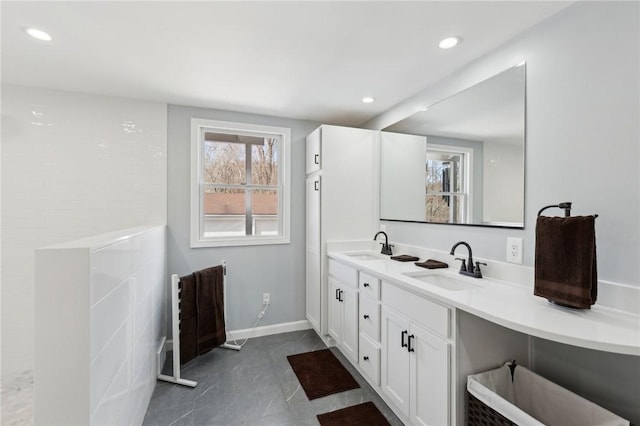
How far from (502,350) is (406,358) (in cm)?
53

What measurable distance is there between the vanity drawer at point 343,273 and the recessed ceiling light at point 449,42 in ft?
5.64

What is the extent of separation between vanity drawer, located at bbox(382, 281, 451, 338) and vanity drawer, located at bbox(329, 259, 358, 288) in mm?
432

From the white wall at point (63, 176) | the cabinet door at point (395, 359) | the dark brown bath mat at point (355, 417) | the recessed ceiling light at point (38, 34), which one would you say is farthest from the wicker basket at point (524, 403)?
the recessed ceiling light at point (38, 34)

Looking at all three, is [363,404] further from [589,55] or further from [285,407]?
[589,55]

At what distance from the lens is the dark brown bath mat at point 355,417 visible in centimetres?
188

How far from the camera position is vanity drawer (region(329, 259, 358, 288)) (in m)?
2.41

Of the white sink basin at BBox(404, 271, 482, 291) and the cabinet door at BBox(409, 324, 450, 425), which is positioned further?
the white sink basin at BBox(404, 271, 482, 291)

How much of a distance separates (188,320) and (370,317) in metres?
1.57

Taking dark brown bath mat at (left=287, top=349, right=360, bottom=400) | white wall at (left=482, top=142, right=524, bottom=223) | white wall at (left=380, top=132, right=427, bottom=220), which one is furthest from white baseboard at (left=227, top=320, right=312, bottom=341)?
white wall at (left=482, top=142, right=524, bottom=223)

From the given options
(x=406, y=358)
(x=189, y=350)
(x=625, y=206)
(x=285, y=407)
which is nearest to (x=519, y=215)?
(x=625, y=206)

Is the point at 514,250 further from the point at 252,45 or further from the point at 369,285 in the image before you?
the point at 252,45

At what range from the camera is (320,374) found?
243 cm

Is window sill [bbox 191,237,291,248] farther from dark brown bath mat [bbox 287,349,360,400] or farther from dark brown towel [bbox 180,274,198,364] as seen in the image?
dark brown bath mat [bbox 287,349,360,400]

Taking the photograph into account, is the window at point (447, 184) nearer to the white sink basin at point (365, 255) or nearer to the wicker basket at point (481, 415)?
the white sink basin at point (365, 255)
